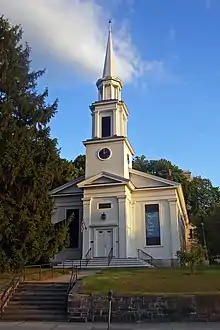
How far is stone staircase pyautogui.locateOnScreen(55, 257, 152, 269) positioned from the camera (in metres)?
28.7

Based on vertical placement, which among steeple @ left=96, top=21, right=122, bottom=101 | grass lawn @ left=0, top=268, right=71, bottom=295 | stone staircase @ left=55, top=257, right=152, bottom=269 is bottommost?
grass lawn @ left=0, top=268, right=71, bottom=295

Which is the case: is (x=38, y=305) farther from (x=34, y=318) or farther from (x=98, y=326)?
(x=98, y=326)

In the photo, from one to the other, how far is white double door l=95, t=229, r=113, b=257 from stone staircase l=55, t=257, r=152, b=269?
36.0 inches

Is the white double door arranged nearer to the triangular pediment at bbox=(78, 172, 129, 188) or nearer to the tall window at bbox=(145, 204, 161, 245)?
the tall window at bbox=(145, 204, 161, 245)

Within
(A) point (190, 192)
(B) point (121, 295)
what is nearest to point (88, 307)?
(B) point (121, 295)

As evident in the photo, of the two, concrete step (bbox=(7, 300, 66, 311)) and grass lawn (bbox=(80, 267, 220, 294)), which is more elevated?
grass lawn (bbox=(80, 267, 220, 294))

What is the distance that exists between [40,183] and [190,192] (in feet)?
130

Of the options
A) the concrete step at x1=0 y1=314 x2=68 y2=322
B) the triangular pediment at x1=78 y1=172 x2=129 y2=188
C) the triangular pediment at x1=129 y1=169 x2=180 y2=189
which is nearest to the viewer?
the concrete step at x1=0 y1=314 x2=68 y2=322

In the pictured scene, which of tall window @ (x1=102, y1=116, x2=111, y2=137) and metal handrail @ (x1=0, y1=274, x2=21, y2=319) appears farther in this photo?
tall window @ (x1=102, y1=116, x2=111, y2=137)

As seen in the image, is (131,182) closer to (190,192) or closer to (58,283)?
(58,283)

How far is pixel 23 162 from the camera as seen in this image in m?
18.5

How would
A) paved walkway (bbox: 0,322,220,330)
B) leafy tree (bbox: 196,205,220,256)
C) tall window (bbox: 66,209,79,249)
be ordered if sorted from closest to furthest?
1. paved walkway (bbox: 0,322,220,330)
2. tall window (bbox: 66,209,79,249)
3. leafy tree (bbox: 196,205,220,256)

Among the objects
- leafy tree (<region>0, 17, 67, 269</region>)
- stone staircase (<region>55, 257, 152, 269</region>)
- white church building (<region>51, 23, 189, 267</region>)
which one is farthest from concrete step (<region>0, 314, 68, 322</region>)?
white church building (<region>51, 23, 189, 267</region>)

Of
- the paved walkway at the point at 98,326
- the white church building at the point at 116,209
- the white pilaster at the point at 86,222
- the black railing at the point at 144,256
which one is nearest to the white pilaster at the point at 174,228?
the white church building at the point at 116,209
